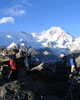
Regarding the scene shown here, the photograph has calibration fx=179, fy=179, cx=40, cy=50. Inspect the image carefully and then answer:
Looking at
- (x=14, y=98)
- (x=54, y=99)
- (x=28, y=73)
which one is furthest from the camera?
(x=28, y=73)

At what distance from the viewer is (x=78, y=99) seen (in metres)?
14.0

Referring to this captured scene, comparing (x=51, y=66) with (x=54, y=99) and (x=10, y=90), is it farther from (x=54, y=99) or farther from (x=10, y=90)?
(x=10, y=90)

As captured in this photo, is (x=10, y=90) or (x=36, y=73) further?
(x=36, y=73)

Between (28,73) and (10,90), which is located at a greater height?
(28,73)

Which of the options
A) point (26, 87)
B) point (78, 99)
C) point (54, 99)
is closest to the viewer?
point (26, 87)

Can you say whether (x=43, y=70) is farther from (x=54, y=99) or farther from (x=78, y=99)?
(x=54, y=99)

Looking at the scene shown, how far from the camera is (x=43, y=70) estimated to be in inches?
907

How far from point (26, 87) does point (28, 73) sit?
12.4m

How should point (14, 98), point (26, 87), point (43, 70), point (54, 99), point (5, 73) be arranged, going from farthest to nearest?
1. point (43, 70)
2. point (5, 73)
3. point (54, 99)
4. point (26, 87)
5. point (14, 98)

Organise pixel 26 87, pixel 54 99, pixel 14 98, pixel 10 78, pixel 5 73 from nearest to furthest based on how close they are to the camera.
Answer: pixel 14 98 < pixel 26 87 < pixel 54 99 < pixel 10 78 < pixel 5 73

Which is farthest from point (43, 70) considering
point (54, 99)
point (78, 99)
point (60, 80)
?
point (54, 99)

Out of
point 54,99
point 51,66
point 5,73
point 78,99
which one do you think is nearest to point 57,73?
point 51,66

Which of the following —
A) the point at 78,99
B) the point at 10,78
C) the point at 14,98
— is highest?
the point at 10,78

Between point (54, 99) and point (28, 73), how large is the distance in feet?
34.3
